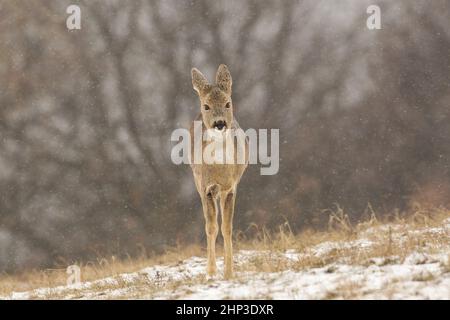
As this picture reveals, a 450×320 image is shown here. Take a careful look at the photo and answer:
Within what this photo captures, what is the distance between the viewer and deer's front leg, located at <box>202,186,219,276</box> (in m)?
7.93

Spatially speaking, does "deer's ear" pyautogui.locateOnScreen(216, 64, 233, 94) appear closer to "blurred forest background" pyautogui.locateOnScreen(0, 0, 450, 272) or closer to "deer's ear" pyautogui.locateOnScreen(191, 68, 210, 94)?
"deer's ear" pyautogui.locateOnScreen(191, 68, 210, 94)

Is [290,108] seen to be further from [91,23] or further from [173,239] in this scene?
[91,23]

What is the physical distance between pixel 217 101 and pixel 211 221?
160cm

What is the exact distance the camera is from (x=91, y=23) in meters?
22.5

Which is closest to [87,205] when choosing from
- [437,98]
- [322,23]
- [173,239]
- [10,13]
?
[173,239]

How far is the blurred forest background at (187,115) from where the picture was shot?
21766 millimetres

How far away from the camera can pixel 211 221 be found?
26.9 ft

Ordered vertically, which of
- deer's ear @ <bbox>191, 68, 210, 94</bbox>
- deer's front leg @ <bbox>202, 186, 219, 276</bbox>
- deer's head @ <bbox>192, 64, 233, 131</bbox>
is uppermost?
deer's ear @ <bbox>191, 68, 210, 94</bbox>

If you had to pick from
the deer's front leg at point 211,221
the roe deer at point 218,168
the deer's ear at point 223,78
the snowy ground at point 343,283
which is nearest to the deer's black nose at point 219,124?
the roe deer at point 218,168

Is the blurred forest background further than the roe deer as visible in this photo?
Yes

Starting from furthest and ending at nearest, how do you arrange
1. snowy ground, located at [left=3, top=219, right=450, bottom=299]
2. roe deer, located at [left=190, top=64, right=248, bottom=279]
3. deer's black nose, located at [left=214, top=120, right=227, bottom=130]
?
roe deer, located at [left=190, top=64, right=248, bottom=279]
deer's black nose, located at [left=214, top=120, right=227, bottom=130]
snowy ground, located at [left=3, top=219, right=450, bottom=299]

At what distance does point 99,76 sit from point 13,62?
114 inches

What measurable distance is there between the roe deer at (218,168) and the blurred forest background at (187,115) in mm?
13380

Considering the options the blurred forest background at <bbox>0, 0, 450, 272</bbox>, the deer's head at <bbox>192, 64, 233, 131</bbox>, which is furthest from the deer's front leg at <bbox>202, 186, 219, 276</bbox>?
the blurred forest background at <bbox>0, 0, 450, 272</bbox>
